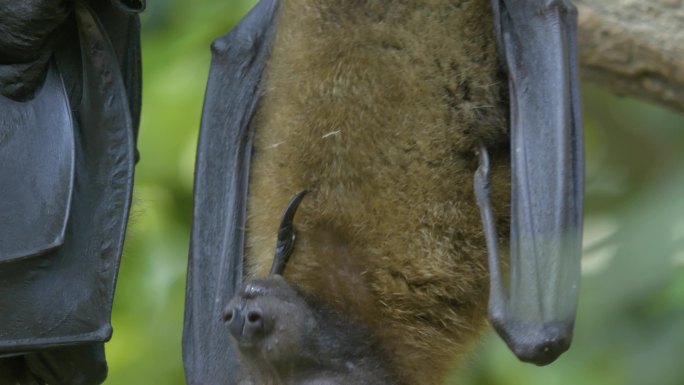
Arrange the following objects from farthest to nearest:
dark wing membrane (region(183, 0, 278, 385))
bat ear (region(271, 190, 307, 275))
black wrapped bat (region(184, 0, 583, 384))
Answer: dark wing membrane (region(183, 0, 278, 385)) < bat ear (region(271, 190, 307, 275)) < black wrapped bat (region(184, 0, 583, 384))

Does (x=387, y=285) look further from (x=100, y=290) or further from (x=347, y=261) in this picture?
(x=100, y=290)

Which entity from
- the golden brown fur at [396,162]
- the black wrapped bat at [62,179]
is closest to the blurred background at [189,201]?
the golden brown fur at [396,162]

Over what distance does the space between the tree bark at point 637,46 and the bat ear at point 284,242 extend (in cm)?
115

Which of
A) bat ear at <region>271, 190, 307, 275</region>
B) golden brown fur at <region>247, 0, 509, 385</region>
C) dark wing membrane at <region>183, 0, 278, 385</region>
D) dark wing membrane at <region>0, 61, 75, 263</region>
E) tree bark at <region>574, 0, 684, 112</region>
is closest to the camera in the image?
dark wing membrane at <region>0, 61, 75, 263</region>

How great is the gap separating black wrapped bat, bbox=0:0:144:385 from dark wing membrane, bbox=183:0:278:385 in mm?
404

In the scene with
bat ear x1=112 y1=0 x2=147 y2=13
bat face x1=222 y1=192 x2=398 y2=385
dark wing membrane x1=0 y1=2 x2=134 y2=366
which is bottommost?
bat face x1=222 y1=192 x2=398 y2=385

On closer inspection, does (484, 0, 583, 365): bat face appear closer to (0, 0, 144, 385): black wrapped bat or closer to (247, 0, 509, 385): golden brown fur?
(247, 0, 509, 385): golden brown fur

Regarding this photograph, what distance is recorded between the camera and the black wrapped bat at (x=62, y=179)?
2420mm

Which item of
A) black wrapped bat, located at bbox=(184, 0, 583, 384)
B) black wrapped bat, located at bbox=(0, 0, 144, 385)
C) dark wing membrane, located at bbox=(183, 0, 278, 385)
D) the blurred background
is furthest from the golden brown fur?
the blurred background

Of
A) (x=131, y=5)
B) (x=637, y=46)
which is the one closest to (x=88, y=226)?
(x=131, y=5)

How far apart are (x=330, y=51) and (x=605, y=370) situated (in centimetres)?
142

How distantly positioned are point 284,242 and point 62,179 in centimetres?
63

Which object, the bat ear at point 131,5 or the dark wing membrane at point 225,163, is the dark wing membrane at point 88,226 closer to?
the bat ear at point 131,5

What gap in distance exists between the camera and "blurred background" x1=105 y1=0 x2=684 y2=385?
131 inches
